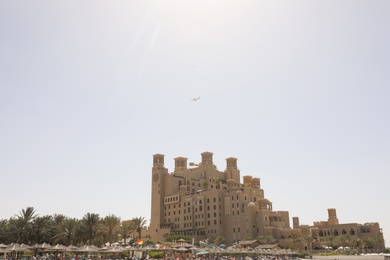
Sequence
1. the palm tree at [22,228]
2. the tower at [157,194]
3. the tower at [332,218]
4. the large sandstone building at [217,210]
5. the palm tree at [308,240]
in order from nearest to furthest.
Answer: the palm tree at [22,228], the palm tree at [308,240], the large sandstone building at [217,210], the tower at [157,194], the tower at [332,218]

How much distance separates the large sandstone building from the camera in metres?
97.4

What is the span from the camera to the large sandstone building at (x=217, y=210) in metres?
97.4

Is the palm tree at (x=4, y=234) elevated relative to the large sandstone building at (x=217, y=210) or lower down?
lower down

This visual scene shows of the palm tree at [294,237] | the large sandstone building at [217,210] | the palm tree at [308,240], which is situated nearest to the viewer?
the palm tree at [294,237]

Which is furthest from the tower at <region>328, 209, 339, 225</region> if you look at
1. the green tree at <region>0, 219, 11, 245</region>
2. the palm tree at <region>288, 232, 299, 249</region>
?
the green tree at <region>0, 219, 11, 245</region>

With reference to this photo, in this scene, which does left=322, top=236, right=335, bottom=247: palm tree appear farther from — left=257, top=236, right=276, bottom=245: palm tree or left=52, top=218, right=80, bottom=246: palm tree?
left=52, top=218, right=80, bottom=246: palm tree

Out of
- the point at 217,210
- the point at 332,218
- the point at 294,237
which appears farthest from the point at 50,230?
the point at 332,218

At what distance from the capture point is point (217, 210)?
10406 centimetres

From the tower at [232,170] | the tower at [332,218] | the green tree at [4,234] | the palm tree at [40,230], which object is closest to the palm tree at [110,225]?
the palm tree at [40,230]

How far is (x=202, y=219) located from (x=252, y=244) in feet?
86.2

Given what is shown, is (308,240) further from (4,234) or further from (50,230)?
(4,234)

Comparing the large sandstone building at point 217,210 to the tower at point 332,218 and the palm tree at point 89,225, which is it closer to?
the tower at point 332,218

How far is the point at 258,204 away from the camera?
102 meters

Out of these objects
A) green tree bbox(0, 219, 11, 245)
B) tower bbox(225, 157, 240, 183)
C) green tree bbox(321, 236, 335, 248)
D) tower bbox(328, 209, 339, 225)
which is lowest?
green tree bbox(321, 236, 335, 248)
